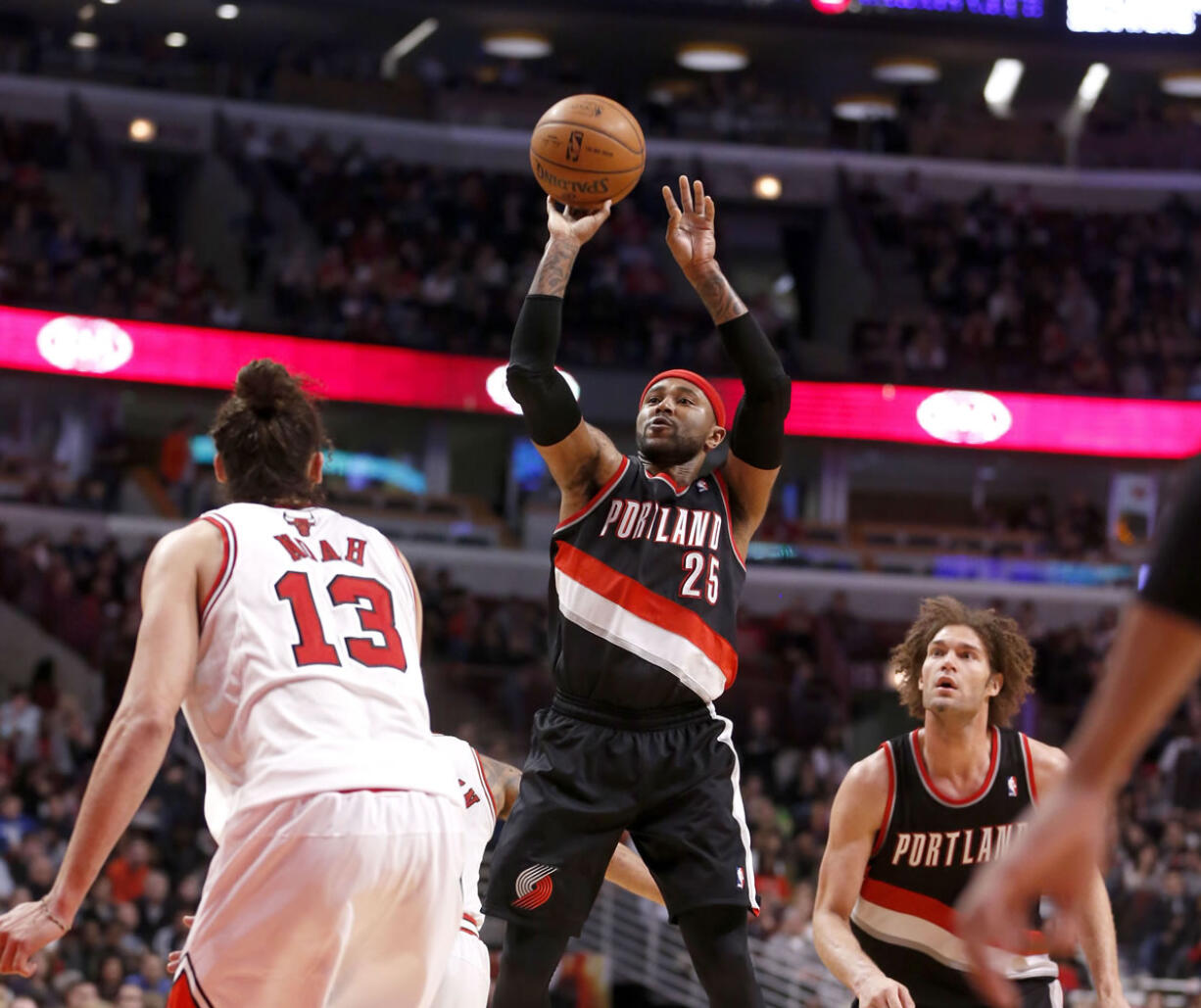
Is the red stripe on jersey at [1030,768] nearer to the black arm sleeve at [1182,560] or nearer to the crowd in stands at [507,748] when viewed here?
the black arm sleeve at [1182,560]

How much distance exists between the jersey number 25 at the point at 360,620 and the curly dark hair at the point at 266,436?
0.91 feet

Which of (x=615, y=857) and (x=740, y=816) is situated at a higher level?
(x=740, y=816)

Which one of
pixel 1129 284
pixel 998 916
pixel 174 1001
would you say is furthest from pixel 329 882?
pixel 1129 284

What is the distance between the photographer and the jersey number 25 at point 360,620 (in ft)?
11.7

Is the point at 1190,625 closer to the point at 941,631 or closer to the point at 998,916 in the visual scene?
the point at 998,916

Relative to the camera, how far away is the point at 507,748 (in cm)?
1672

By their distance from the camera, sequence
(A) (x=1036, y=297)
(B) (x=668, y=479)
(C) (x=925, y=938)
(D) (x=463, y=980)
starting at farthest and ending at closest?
(A) (x=1036, y=297)
(B) (x=668, y=479)
(C) (x=925, y=938)
(D) (x=463, y=980)

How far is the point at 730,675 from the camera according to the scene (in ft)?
17.6

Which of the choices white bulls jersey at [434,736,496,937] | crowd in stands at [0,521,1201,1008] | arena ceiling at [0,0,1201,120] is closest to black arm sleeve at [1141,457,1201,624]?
white bulls jersey at [434,736,496,937]

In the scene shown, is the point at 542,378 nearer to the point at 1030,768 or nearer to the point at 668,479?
the point at 668,479

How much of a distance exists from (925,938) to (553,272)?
7.93 ft

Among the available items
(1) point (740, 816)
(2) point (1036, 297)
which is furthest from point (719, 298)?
(2) point (1036, 297)

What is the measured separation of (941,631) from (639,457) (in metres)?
1.16

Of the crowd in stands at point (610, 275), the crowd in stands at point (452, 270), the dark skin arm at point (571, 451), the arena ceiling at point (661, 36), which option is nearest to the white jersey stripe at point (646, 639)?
the dark skin arm at point (571, 451)
